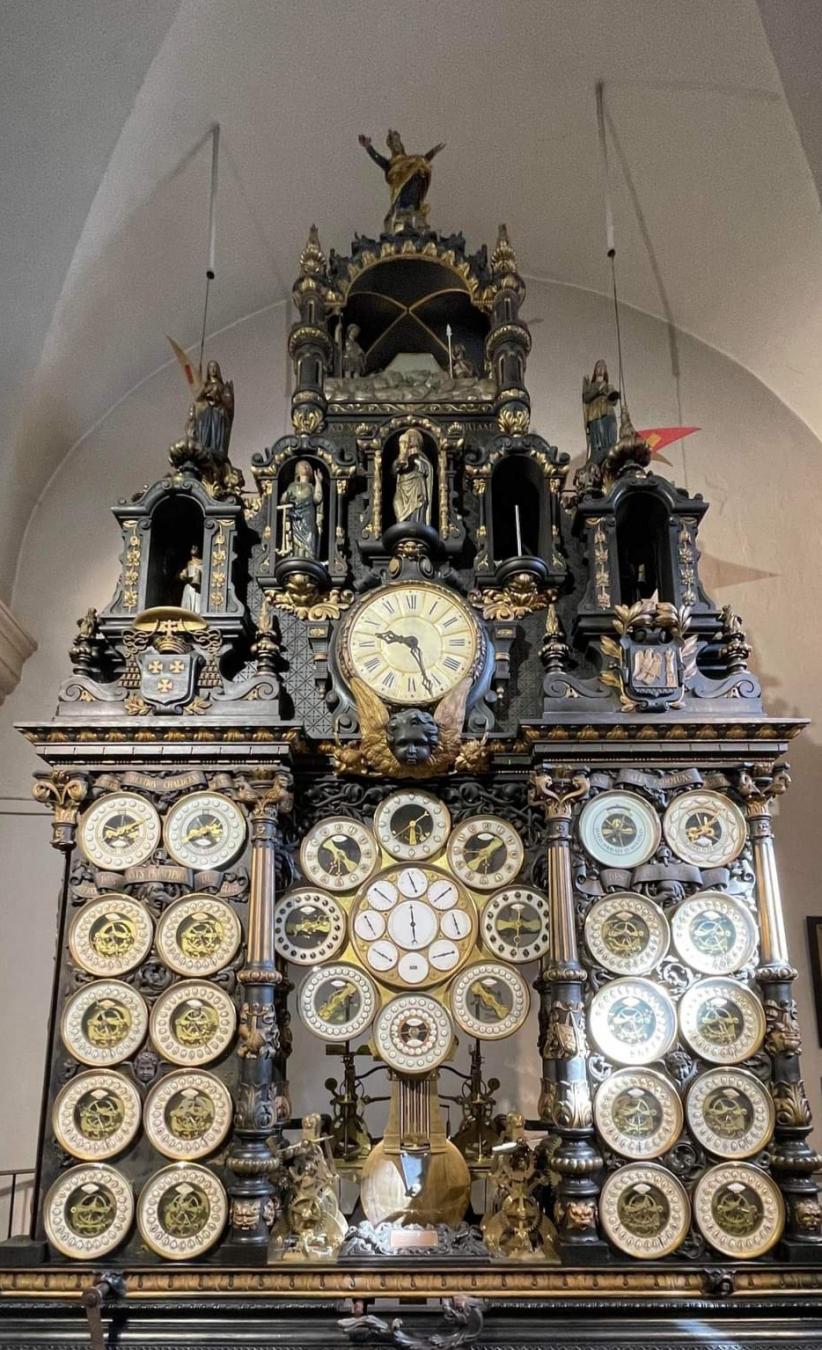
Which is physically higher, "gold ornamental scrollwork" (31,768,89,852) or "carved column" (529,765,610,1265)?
"gold ornamental scrollwork" (31,768,89,852)

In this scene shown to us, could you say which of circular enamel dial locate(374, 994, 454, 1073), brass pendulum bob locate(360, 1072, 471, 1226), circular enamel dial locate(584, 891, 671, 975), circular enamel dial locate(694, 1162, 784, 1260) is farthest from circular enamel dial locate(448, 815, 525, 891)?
circular enamel dial locate(694, 1162, 784, 1260)

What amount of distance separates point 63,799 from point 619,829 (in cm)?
366

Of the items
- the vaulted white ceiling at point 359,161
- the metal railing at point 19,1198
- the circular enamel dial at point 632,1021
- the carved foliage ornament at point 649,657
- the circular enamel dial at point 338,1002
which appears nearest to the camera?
the circular enamel dial at point 632,1021

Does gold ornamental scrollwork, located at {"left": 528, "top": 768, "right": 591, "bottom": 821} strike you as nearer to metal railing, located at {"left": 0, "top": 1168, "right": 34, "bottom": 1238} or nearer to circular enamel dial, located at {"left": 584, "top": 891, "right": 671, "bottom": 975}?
circular enamel dial, located at {"left": 584, "top": 891, "right": 671, "bottom": 975}

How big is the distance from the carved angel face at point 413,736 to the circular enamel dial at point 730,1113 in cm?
264

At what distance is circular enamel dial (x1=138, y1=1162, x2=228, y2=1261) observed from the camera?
594 cm

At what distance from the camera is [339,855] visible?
696 cm

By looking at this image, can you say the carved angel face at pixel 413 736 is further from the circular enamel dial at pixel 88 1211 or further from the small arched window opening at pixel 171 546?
the circular enamel dial at pixel 88 1211

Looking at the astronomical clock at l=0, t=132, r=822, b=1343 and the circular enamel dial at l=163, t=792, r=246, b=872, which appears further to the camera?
the circular enamel dial at l=163, t=792, r=246, b=872

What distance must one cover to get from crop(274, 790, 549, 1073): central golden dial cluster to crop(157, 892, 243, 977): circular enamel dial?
0.37m

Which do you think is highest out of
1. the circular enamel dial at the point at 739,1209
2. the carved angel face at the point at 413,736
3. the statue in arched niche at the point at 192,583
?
the statue in arched niche at the point at 192,583

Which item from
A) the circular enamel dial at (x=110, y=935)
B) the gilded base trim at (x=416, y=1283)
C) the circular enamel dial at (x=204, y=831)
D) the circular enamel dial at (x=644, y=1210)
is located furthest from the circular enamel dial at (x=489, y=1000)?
the circular enamel dial at (x=110, y=935)

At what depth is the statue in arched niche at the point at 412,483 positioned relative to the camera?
7449mm

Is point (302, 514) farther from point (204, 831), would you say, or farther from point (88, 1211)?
point (88, 1211)
